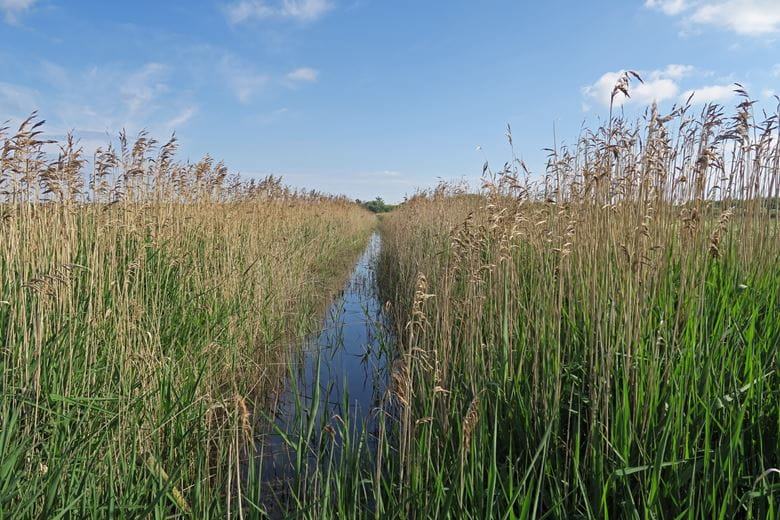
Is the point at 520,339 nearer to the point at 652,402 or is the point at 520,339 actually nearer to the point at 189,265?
the point at 652,402

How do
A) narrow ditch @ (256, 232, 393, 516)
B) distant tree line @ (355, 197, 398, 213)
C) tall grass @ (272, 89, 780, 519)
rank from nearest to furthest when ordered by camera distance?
tall grass @ (272, 89, 780, 519), narrow ditch @ (256, 232, 393, 516), distant tree line @ (355, 197, 398, 213)

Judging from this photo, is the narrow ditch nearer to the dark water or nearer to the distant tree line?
the dark water

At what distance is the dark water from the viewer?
210cm

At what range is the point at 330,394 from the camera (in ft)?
12.7

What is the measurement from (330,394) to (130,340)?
1729mm

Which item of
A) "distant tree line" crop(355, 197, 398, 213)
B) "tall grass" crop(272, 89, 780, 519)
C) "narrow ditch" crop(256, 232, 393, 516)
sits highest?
"distant tree line" crop(355, 197, 398, 213)

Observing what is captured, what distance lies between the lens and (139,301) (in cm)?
307

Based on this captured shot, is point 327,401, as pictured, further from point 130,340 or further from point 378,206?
point 378,206

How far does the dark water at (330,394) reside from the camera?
2096 millimetres

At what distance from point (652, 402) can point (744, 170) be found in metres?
2.33

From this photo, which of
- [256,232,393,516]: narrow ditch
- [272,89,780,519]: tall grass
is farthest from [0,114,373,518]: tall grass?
[272,89,780,519]: tall grass

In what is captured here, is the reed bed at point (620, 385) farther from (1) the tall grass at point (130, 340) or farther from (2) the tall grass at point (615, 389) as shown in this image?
(1) the tall grass at point (130, 340)

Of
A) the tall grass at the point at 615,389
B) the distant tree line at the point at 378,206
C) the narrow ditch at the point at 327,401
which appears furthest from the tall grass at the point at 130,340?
the distant tree line at the point at 378,206

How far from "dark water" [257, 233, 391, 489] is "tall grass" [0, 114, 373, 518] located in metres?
0.23
